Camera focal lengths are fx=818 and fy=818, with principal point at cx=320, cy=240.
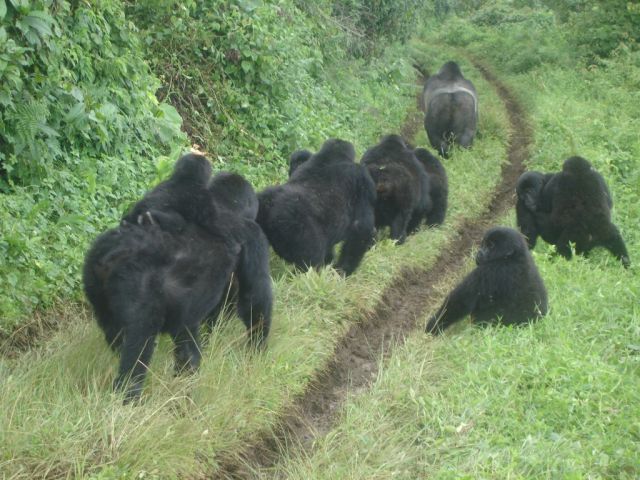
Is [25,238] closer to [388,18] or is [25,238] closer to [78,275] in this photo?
[78,275]

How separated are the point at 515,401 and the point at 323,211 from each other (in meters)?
2.75

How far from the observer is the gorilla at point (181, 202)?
534 centimetres

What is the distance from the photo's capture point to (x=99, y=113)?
8.22 meters

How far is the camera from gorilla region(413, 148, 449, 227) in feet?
32.7

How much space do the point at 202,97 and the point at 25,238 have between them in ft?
16.7

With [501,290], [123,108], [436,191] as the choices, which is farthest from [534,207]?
[123,108]

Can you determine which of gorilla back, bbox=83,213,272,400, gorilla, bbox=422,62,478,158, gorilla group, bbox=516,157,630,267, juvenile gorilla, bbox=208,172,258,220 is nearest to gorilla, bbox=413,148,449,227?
gorilla group, bbox=516,157,630,267

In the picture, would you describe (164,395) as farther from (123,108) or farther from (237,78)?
(237,78)

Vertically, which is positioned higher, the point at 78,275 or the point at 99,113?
the point at 99,113

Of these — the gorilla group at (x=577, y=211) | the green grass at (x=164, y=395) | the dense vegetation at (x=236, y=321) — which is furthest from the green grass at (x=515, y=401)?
the green grass at (x=164, y=395)

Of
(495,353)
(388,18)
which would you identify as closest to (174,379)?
(495,353)

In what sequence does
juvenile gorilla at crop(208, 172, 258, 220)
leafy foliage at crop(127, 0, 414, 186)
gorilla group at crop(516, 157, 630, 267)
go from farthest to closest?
leafy foliage at crop(127, 0, 414, 186) → gorilla group at crop(516, 157, 630, 267) → juvenile gorilla at crop(208, 172, 258, 220)

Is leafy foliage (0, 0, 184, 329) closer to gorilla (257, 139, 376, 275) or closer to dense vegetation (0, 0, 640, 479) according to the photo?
dense vegetation (0, 0, 640, 479)

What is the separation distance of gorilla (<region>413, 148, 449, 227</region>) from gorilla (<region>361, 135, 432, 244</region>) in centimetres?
37
